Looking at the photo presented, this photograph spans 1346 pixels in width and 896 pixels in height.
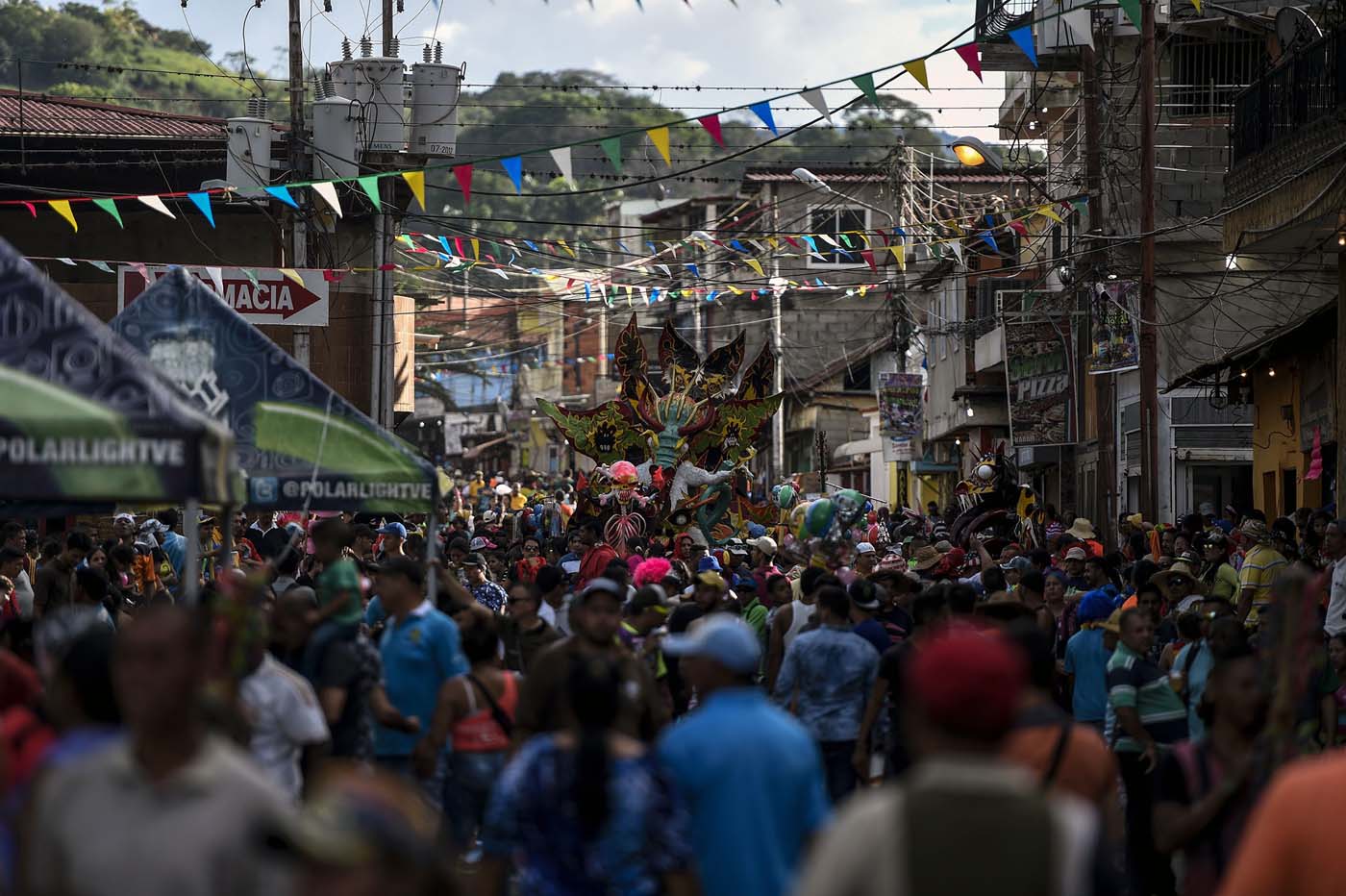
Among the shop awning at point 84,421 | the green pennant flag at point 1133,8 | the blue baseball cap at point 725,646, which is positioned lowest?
the blue baseball cap at point 725,646

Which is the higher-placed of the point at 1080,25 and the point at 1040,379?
the point at 1080,25

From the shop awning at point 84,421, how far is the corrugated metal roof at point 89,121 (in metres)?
24.1

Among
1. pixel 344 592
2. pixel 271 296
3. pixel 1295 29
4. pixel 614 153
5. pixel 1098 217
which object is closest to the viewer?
pixel 344 592

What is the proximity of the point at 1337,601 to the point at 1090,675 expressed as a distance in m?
3.75

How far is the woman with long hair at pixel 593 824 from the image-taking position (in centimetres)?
525

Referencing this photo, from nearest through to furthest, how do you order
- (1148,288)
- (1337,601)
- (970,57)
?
(1337,601)
(970,57)
(1148,288)

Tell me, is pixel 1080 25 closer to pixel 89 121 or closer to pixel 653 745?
pixel 89 121

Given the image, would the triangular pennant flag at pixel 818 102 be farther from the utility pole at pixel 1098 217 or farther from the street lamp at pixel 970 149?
the utility pole at pixel 1098 217

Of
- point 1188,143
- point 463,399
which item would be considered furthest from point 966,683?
point 463,399

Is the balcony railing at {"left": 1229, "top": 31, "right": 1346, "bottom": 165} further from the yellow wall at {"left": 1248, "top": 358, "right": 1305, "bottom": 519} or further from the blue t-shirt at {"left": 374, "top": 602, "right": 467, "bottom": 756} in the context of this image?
the blue t-shirt at {"left": 374, "top": 602, "right": 467, "bottom": 756}

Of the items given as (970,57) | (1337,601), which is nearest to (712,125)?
(970,57)

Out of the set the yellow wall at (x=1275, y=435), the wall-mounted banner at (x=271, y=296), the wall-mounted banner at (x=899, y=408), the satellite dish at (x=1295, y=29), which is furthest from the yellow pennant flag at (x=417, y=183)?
the wall-mounted banner at (x=899, y=408)

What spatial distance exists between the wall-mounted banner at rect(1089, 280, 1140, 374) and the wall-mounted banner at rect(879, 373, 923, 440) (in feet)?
53.4

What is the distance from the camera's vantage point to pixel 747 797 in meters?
5.28
